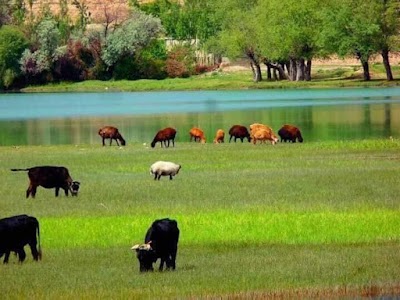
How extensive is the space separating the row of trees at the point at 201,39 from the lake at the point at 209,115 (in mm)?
7568

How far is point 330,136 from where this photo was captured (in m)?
45.8

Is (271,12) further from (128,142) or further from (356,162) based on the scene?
(356,162)

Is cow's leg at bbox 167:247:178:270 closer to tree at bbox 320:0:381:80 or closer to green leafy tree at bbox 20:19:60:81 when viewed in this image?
tree at bbox 320:0:381:80

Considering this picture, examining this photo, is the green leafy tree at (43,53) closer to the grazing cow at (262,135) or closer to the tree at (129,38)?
the tree at (129,38)

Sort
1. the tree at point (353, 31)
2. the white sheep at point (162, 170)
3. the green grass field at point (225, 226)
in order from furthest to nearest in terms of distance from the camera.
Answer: the tree at point (353, 31)
the white sheep at point (162, 170)
the green grass field at point (225, 226)

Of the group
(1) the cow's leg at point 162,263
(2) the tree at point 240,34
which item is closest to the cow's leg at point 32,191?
(1) the cow's leg at point 162,263

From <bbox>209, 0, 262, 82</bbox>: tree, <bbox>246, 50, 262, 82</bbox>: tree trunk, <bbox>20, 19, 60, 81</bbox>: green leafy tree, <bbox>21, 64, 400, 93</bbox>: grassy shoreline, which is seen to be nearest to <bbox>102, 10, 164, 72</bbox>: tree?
<bbox>21, 64, 400, 93</bbox>: grassy shoreline

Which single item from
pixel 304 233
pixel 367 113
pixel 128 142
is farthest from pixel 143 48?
pixel 304 233

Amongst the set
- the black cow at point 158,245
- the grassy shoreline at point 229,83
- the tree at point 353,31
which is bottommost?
the grassy shoreline at point 229,83

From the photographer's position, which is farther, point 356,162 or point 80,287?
point 356,162

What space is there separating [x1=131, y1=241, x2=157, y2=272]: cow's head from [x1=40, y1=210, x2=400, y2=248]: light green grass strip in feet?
9.54

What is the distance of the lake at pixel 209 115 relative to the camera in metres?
49.4

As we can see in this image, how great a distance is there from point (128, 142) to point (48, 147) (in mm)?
3808

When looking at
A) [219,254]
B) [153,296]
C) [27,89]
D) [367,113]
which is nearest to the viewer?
[153,296]
